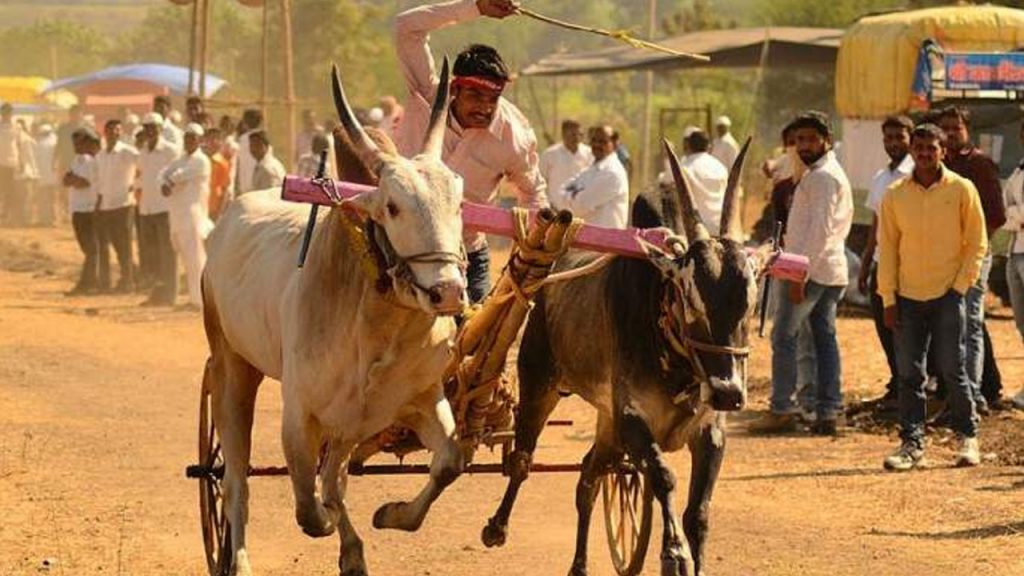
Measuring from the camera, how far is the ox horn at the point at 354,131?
26.0 feet

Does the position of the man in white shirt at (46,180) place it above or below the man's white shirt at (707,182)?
below

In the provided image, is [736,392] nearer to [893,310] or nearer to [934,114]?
[893,310]

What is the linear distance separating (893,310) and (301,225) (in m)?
4.55

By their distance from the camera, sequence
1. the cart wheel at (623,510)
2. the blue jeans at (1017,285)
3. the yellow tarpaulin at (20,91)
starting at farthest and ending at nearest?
the yellow tarpaulin at (20,91) < the blue jeans at (1017,285) < the cart wheel at (623,510)

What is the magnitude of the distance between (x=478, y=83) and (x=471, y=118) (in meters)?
0.18

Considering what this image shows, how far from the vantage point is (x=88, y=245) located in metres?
26.0

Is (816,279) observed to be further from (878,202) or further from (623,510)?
(623,510)

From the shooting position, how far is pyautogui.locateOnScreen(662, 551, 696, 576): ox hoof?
27.1 feet

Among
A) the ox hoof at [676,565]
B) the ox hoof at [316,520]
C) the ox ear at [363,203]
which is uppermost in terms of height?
the ox ear at [363,203]

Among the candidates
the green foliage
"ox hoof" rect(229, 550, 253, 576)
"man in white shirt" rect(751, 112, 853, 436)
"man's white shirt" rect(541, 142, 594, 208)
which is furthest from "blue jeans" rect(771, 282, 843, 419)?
the green foliage

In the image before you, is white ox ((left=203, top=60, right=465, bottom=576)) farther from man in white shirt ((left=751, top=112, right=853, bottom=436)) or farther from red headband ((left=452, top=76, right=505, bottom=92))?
man in white shirt ((left=751, top=112, right=853, bottom=436))

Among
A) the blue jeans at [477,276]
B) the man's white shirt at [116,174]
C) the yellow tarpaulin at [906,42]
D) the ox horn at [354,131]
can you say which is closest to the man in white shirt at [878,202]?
the blue jeans at [477,276]

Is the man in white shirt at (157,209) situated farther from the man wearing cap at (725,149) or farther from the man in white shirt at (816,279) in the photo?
the man in white shirt at (816,279)

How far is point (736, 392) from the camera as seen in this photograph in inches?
324
